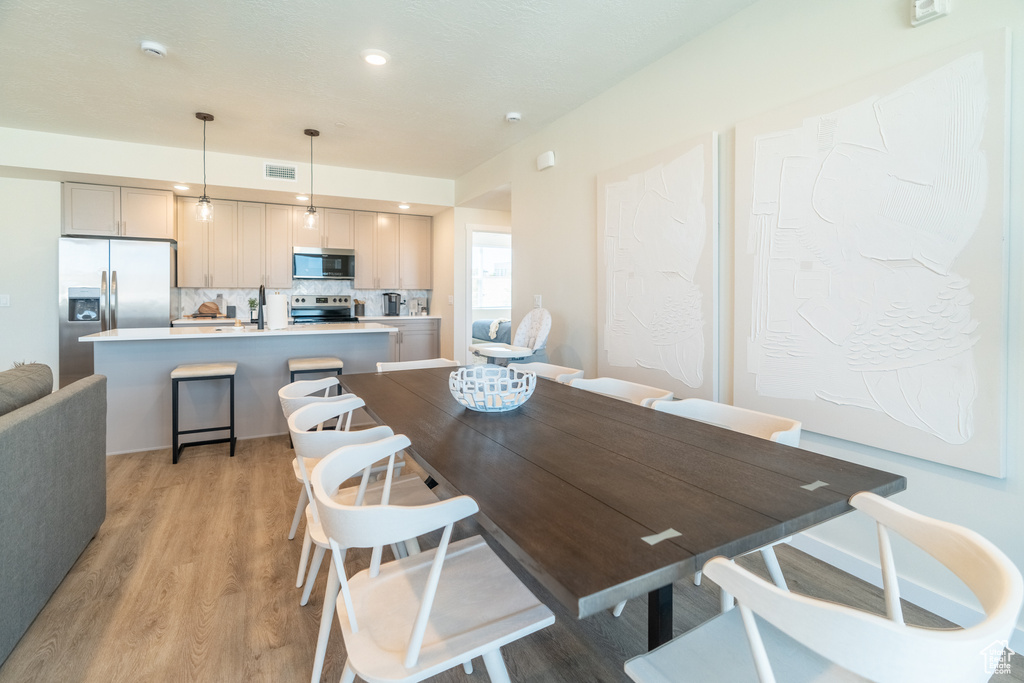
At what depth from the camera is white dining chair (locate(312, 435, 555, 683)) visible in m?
0.98

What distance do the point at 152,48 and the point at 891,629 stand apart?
3.89 m

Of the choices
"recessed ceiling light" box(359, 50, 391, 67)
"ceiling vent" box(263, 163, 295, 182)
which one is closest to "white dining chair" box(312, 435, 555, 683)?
"recessed ceiling light" box(359, 50, 391, 67)

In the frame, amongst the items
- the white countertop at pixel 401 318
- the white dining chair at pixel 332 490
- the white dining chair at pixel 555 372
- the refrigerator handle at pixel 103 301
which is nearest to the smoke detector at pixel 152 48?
the white dining chair at pixel 332 490

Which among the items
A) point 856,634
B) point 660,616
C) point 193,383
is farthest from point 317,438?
point 193,383

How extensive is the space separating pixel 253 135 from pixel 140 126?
0.84 m

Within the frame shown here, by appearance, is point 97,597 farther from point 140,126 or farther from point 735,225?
point 140,126

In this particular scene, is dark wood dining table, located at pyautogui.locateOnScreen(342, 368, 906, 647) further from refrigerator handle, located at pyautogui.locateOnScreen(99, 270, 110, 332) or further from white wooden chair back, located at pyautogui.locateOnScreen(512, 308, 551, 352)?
refrigerator handle, located at pyautogui.locateOnScreen(99, 270, 110, 332)

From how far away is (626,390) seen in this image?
2.29 m

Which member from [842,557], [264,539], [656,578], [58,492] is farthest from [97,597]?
[842,557]

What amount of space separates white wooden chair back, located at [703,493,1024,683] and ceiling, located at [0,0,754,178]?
2612 mm

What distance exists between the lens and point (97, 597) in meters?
1.91

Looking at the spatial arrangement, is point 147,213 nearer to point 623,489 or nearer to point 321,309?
point 321,309

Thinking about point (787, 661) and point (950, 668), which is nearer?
point (950, 668)

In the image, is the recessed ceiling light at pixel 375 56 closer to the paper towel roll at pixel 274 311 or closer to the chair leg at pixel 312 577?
the paper towel roll at pixel 274 311
